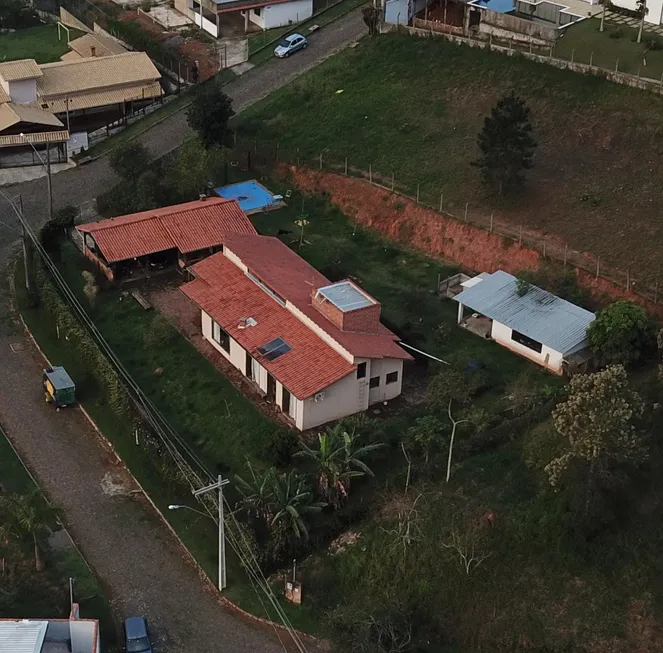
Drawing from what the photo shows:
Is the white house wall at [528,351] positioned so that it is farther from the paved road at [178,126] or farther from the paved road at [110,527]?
the paved road at [178,126]

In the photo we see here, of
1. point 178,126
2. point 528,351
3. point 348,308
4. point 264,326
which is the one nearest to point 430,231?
point 528,351

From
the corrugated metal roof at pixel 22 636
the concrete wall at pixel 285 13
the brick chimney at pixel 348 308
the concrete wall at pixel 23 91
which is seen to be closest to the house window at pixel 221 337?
the brick chimney at pixel 348 308

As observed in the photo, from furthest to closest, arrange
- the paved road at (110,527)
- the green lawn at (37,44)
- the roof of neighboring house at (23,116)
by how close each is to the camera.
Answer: the green lawn at (37,44) < the roof of neighboring house at (23,116) < the paved road at (110,527)

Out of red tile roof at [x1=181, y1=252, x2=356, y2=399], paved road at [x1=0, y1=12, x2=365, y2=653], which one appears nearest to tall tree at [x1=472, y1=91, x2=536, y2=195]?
red tile roof at [x1=181, y1=252, x2=356, y2=399]

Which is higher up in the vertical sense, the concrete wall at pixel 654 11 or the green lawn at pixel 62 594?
the concrete wall at pixel 654 11

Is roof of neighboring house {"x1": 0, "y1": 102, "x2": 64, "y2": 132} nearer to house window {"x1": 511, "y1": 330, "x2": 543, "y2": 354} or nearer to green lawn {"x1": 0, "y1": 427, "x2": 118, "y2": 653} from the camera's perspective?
green lawn {"x1": 0, "y1": 427, "x2": 118, "y2": 653}

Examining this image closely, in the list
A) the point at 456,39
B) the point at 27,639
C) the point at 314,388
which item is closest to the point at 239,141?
the point at 456,39

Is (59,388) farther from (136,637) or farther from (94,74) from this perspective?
(94,74)
